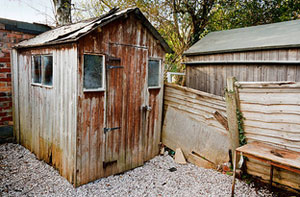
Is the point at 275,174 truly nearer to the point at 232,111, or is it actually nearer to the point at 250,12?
the point at 232,111

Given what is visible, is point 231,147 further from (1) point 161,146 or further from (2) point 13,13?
(2) point 13,13

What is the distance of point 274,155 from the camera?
302 cm

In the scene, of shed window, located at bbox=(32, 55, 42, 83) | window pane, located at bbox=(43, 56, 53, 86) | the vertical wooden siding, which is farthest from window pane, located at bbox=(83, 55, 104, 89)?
the vertical wooden siding

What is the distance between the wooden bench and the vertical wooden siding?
0.40 feet

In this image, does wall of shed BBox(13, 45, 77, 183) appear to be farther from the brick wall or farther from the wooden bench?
the wooden bench

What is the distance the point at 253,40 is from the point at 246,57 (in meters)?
0.64

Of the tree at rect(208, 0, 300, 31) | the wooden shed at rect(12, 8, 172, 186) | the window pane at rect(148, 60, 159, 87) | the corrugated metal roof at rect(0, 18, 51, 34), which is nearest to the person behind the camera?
the wooden shed at rect(12, 8, 172, 186)

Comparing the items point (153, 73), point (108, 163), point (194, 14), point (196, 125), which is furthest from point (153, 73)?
point (194, 14)

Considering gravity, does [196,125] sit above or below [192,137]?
above

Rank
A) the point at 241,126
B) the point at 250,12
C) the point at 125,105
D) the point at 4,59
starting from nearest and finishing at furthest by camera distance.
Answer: the point at 241,126, the point at 125,105, the point at 4,59, the point at 250,12

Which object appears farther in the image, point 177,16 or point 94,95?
point 177,16

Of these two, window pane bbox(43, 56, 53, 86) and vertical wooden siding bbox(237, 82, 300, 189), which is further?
window pane bbox(43, 56, 53, 86)

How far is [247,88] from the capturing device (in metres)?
3.57

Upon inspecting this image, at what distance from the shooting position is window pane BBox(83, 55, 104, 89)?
3.86 metres
